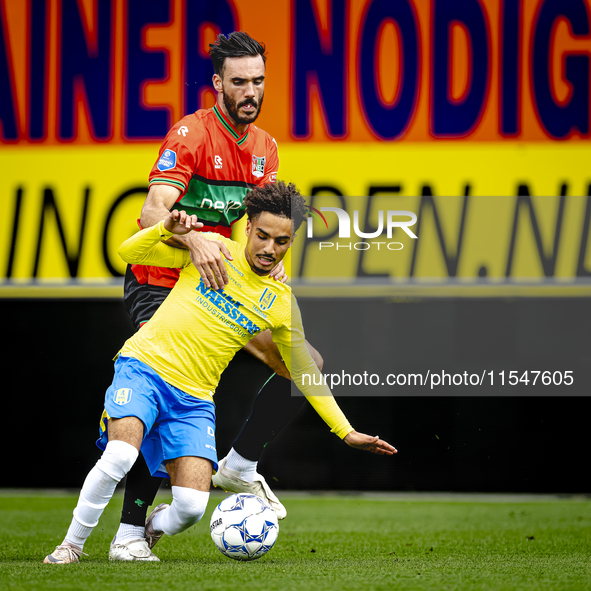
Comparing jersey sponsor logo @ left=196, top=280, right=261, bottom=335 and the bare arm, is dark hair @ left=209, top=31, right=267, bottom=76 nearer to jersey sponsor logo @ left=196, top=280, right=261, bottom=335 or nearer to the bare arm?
the bare arm

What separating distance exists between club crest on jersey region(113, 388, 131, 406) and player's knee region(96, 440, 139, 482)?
A: 0.48ft

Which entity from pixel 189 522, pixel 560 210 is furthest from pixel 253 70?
pixel 560 210

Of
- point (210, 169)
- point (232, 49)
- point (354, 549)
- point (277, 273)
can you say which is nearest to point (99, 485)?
point (277, 273)

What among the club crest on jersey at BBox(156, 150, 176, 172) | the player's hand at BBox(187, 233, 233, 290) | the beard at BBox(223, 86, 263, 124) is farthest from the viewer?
the beard at BBox(223, 86, 263, 124)

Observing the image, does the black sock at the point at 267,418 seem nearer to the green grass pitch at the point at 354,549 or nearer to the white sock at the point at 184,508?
the green grass pitch at the point at 354,549

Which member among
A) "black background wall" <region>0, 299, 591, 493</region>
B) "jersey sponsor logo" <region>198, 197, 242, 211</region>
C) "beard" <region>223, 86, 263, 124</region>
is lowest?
"black background wall" <region>0, 299, 591, 493</region>

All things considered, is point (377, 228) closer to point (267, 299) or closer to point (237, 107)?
point (237, 107)

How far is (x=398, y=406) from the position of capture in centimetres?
560

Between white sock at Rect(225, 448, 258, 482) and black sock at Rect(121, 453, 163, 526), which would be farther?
white sock at Rect(225, 448, 258, 482)

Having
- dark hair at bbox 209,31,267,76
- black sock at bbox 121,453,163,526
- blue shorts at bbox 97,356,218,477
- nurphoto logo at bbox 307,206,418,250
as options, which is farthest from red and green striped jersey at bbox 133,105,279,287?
nurphoto logo at bbox 307,206,418,250

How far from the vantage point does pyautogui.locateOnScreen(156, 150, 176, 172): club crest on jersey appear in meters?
3.69

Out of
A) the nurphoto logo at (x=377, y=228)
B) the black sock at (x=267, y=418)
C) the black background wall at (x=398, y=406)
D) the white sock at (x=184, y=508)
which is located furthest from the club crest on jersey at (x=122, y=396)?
the nurphoto logo at (x=377, y=228)

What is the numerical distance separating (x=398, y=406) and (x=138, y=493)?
2424 millimetres

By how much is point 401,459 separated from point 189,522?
2.52 metres
